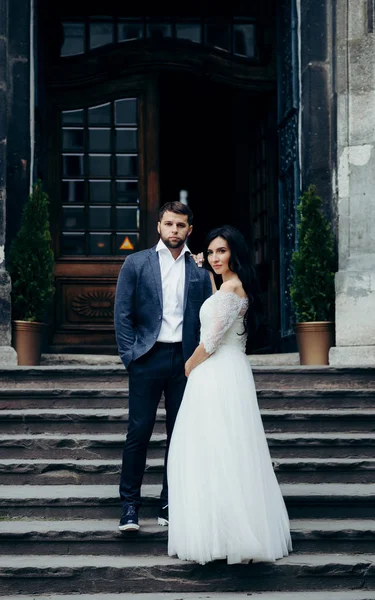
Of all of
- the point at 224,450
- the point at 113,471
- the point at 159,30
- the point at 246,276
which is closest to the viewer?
the point at 224,450

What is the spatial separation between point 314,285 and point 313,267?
157 millimetres

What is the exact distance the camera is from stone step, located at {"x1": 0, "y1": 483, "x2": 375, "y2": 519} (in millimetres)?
6383

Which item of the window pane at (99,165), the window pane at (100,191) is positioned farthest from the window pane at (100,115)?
the window pane at (100,191)

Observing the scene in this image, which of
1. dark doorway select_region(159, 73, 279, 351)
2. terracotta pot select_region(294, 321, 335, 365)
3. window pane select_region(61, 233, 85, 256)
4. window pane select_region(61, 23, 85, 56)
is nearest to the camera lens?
terracotta pot select_region(294, 321, 335, 365)

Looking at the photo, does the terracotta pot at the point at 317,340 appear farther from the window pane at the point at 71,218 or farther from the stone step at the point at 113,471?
the window pane at the point at 71,218

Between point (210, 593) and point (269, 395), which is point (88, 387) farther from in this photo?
point (210, 593)

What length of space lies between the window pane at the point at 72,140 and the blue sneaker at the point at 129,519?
231 inches

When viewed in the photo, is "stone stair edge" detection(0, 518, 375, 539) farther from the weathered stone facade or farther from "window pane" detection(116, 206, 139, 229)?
"window pane" detection(116, 206, 139, 229)

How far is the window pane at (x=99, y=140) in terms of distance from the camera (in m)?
11.1

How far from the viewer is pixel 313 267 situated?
30.6 ft

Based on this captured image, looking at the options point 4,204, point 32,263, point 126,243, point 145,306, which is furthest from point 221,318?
point 126,243

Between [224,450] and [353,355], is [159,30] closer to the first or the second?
[353,355]

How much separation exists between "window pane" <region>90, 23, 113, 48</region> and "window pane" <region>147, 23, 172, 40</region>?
0.41 m

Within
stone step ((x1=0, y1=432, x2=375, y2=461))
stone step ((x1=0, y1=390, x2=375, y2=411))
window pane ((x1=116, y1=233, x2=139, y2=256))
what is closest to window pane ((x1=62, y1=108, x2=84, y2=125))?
window pane ((x1=116, y1=233, x2=139, y2=256))
